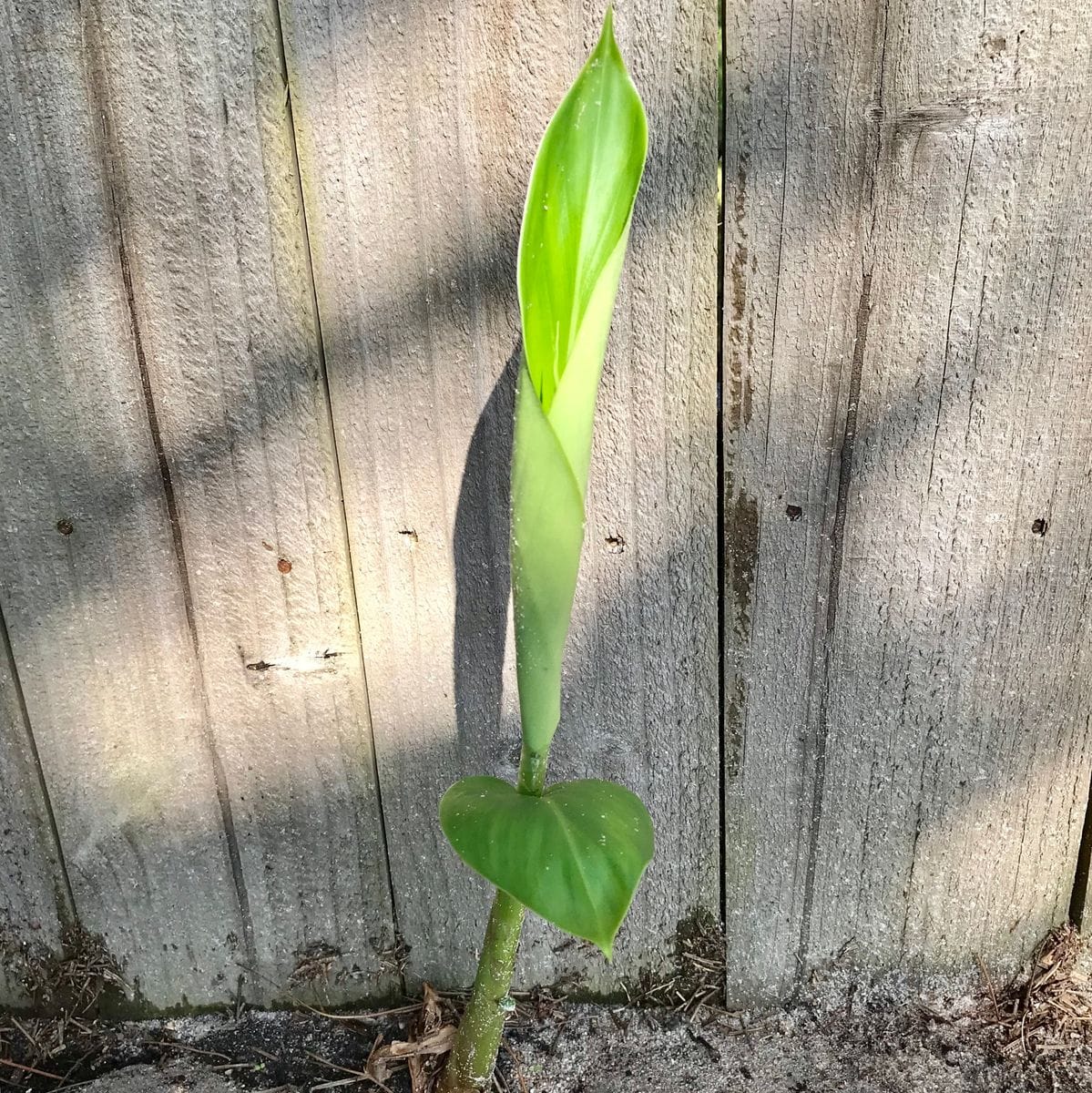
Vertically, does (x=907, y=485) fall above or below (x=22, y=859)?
above

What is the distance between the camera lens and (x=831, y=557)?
0.89 metres

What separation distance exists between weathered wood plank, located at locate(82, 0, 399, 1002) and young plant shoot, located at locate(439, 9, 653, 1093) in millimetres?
203

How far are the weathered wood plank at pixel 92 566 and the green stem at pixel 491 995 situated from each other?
0.26m

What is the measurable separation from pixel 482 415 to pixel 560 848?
34 cm

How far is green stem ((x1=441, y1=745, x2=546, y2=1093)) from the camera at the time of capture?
82 cm

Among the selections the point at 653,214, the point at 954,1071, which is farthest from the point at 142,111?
the point at 954,1071

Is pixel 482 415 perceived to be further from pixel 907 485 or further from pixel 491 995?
pixel 491 995

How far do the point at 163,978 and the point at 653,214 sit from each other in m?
0.87

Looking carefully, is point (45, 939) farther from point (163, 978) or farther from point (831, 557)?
point (831, 557)

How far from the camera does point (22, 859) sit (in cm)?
101

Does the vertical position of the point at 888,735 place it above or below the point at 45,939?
above

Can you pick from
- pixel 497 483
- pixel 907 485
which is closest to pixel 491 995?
pixel 497 483

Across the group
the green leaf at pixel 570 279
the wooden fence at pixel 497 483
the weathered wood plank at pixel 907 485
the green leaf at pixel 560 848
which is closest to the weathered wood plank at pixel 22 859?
the wooden fence at pixel 497 483

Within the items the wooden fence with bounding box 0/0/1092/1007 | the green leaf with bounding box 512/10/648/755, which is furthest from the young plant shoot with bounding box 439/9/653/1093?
the wooden fence with bounding box 0/0/1092/1007
